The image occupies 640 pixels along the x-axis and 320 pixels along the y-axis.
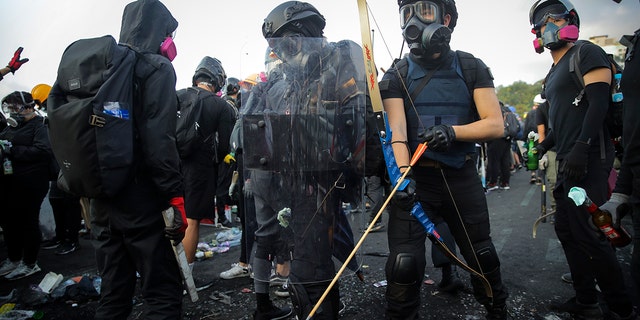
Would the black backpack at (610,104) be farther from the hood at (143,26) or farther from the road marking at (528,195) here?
the road marking at (528,195)

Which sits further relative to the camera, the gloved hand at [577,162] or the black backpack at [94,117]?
the gloved hand at [577,162]

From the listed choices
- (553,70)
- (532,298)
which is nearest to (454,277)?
(532,298)

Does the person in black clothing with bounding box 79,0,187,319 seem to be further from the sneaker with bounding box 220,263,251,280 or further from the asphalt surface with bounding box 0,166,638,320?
the sneaker with bounding box 220,263,251,280

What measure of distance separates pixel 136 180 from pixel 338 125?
47.5 inches

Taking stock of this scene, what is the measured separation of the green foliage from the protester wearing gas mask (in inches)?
2111

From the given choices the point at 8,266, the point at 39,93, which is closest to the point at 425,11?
the point at 8,266

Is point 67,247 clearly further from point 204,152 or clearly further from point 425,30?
point 425,30

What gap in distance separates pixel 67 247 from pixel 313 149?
5.10 metres

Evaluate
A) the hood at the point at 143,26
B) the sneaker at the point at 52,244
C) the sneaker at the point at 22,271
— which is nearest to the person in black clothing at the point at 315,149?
the hood at the point at 143,26

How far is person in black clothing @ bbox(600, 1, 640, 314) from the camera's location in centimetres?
214

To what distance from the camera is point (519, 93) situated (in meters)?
60.1

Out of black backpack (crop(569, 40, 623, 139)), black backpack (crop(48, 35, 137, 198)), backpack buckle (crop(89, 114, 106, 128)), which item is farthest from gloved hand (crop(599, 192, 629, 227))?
backpack buckle (crop(89, 114, 106, 128))

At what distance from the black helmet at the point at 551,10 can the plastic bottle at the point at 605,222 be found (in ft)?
4.69

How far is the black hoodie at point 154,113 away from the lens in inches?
84.2
